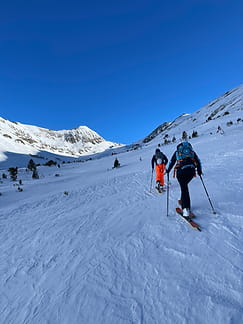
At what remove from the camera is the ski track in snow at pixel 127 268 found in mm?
1814

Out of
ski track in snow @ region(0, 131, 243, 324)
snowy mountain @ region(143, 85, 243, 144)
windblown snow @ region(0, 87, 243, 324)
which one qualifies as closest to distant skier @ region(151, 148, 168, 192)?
windblown snow @ region(0, 87, 243, 324)

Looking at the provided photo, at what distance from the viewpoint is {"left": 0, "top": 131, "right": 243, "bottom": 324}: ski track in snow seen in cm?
181

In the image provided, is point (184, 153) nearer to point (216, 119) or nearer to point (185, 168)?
point (185, 168)

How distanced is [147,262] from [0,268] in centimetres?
279

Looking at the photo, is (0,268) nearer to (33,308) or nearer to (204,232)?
(33,308)

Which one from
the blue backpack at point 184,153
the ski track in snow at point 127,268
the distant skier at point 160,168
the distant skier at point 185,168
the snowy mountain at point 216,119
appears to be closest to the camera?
the ski track in snow at point 127,268

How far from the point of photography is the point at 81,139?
3440 inches

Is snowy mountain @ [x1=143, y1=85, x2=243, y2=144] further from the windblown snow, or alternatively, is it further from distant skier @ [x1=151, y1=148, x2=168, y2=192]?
the windblown snow

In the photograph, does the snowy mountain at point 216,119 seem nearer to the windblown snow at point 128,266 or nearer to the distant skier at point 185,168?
the distant skier at point 185,168

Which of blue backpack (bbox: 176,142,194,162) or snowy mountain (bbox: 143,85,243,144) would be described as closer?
blue backpack (bbox: 176,142,194,162)

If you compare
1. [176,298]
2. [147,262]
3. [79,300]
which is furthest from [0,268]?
[176,298]

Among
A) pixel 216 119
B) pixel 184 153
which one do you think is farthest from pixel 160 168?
pixel 216 119

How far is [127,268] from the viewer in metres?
2.44

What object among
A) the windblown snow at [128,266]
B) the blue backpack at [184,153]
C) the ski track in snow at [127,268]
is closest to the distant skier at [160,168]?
the windblown snow at [128,266]
